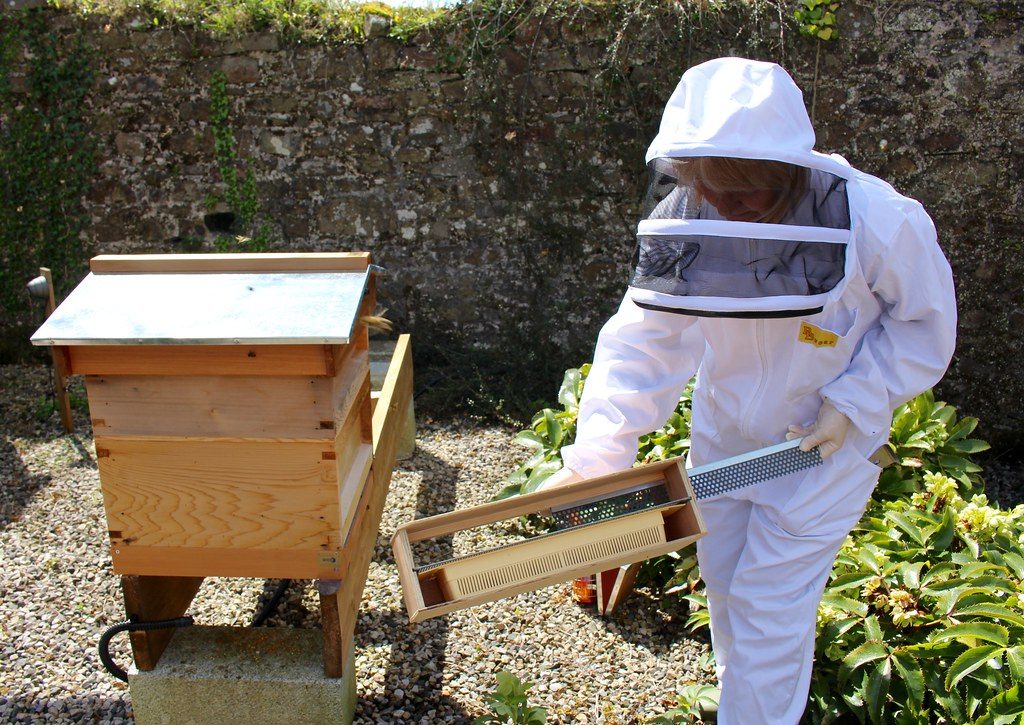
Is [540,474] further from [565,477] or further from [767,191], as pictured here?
[767,191]

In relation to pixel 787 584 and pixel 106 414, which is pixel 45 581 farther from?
pixel 787 584

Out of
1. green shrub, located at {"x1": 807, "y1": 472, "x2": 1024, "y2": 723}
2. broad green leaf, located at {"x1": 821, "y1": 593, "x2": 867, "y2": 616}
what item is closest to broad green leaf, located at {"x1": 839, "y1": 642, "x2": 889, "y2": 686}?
green shrub, located at {"x1": 807, "y1": 472, "x2": 1024, "y2": 723}

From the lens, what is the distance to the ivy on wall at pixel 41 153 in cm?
525

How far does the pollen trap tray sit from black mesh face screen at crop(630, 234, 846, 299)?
1.26 ft

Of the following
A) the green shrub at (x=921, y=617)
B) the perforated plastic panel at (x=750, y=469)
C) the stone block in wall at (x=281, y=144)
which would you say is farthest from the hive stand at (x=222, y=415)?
the stone block in wall at (x=281, y=144)

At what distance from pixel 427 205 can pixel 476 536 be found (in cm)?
254

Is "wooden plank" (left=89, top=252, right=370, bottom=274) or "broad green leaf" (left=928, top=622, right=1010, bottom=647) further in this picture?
"wooden plank" (left=89, top=252, right=370, bottom=274)

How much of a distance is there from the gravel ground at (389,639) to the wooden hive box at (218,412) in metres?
0.66

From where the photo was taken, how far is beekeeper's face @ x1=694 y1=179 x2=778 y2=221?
178 cm

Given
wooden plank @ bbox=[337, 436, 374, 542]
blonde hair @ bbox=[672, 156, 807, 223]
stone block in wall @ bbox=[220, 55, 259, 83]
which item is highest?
blonde hair @ bbox=[672, 156, 807, 223]

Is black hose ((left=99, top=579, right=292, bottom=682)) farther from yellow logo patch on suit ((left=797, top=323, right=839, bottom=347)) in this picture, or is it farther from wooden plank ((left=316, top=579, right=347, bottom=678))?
yellow logo patch on suit ((left=797, top=323, right=839, bottom=347))

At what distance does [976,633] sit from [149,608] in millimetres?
2047

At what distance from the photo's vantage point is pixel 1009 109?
181 inches

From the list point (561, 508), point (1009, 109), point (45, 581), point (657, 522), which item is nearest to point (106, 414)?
point (561, 508)
